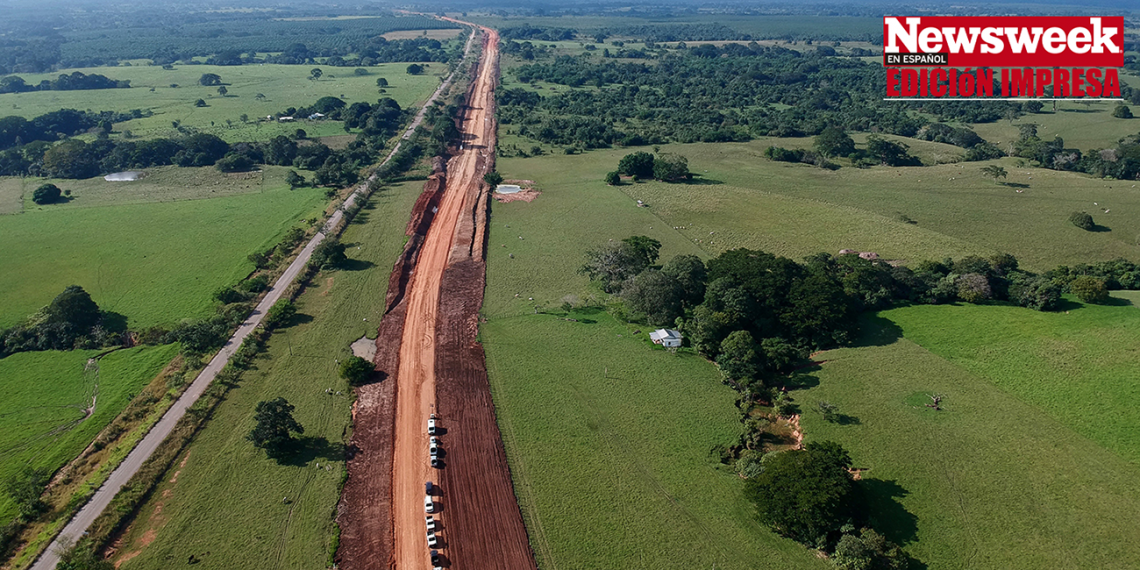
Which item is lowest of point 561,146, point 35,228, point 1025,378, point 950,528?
point 950,528

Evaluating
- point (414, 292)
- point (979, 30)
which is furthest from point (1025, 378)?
point (979, 30)

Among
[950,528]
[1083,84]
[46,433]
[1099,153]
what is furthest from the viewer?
[1083,84]

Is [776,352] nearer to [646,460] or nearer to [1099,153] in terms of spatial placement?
[646,460]

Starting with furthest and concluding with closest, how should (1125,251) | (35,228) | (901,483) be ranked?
(35,228) → (1125,251) → (901,483)

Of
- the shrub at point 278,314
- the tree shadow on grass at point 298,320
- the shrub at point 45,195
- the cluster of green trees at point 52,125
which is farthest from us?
the cluster of green trees at point 52,125

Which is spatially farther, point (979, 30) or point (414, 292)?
point (979, 30)

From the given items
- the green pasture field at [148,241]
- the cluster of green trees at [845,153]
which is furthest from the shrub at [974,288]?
the green pasture field at [148,241]

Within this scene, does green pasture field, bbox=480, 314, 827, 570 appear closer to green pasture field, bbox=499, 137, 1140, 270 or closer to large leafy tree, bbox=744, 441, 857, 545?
large leafy tree, bbox=744, 441, 857, 545

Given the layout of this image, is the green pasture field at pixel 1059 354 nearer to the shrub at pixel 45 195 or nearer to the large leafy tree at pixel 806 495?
the large leafy tree at pixel 806 495
